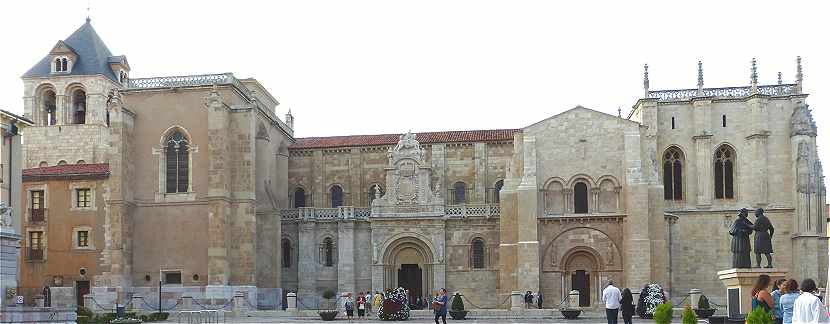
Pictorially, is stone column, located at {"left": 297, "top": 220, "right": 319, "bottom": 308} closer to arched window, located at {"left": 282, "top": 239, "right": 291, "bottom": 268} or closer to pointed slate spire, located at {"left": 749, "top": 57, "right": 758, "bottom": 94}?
arched window, located at {"left": 282, "top": 239, "right": 291, "bottom": 268}

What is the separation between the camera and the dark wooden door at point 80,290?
162 feet

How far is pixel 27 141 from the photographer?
6512 cm

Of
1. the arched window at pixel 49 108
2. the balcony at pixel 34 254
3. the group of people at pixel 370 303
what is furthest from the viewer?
the arched window at pixel 49 108

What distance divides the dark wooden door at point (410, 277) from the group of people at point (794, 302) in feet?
104

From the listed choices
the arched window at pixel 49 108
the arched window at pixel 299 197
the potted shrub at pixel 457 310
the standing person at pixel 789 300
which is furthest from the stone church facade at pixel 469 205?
the standing person at pixel 789 300

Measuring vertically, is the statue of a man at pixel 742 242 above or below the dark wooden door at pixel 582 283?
above

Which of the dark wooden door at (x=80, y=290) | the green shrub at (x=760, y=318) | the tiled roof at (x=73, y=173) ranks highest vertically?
the tiled roof at (x=73, y=173)

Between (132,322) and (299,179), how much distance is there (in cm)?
2290

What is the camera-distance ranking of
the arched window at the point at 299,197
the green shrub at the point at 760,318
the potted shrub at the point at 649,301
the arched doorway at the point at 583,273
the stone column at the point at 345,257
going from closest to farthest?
the green shrub at the point at 760,318 → the potted shrub at the point at 649,301 → the arched doorway at the point at 583,273 → the stone column at the point at 345,257 → the arched window at the point at 299,197

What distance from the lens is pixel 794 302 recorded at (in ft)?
52.6

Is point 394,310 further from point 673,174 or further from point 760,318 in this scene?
point 760,318

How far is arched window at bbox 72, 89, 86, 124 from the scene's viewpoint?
6525cm

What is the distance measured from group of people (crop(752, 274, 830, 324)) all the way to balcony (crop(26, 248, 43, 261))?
38.9m

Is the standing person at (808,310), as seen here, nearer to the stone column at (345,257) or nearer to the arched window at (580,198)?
the arched window at (580,198)
